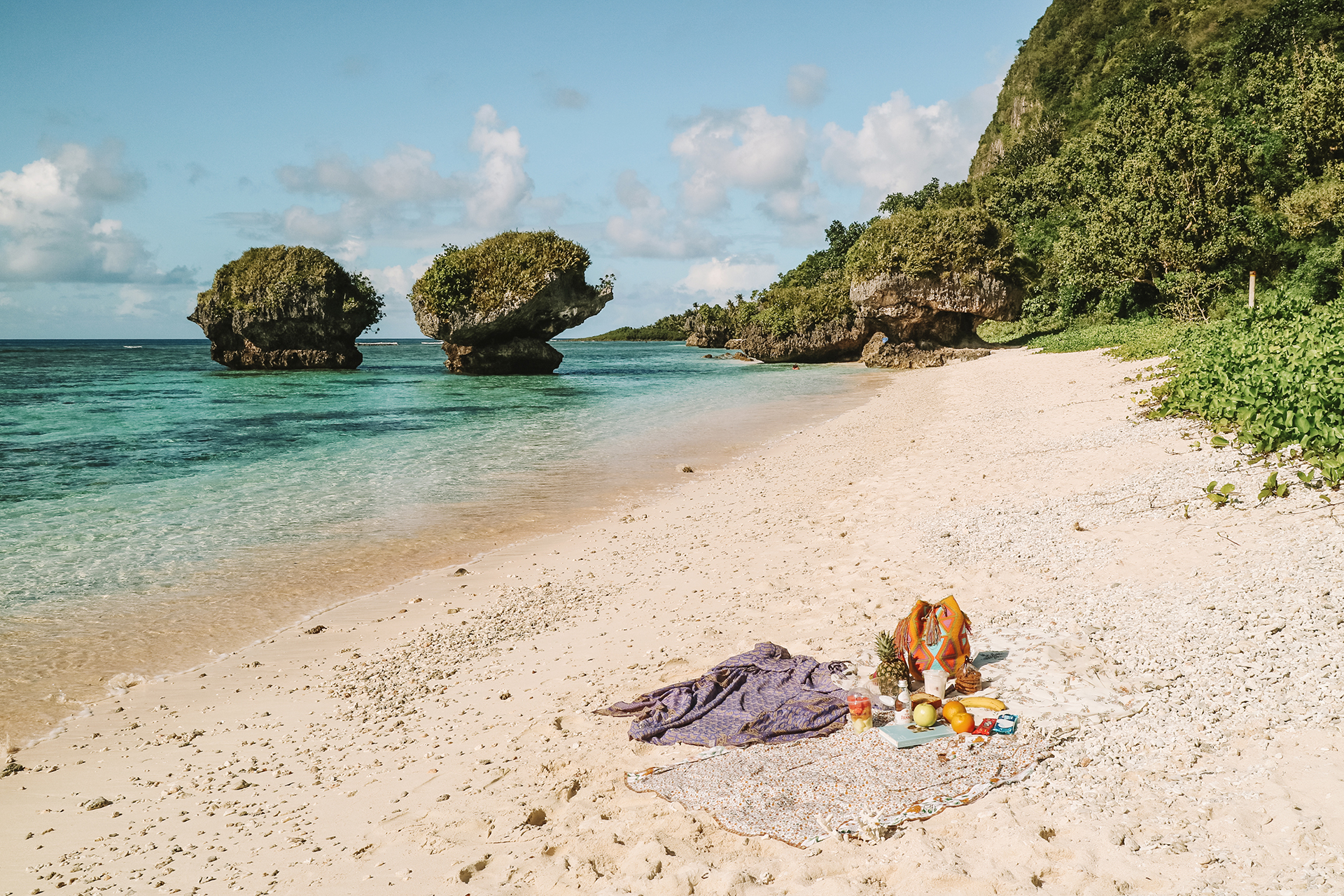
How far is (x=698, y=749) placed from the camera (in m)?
4.59

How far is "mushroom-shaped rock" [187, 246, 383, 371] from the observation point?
4953 centimetres

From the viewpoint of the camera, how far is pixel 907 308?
4138cm

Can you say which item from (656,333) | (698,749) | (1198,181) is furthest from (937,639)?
(656,333)

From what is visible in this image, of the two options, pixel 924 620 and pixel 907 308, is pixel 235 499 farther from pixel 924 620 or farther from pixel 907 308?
pixel 907 308

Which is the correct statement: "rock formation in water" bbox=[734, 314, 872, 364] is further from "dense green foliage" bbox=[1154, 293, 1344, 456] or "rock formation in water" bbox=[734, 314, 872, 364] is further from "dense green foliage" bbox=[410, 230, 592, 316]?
"dense green foliage" bbox=[1154, 293, 1344, 456]

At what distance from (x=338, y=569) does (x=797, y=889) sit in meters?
7.78

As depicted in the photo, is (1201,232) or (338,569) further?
(1201,232)

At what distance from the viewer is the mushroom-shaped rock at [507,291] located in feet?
143

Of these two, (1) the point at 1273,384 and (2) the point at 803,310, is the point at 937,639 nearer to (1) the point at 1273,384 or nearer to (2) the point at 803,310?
(1) the point at 1273,384

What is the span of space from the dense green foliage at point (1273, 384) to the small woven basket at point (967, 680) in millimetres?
5285

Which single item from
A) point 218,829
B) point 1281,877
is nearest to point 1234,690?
point 1281,877

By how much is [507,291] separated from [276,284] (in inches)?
697

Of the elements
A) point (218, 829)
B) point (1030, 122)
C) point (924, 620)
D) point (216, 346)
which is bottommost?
point (218, 829)

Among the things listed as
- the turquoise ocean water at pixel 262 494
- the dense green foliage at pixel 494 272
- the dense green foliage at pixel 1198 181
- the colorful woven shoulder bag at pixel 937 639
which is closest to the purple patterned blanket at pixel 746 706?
the colorful woven shoulder bag at pixel 937 639
